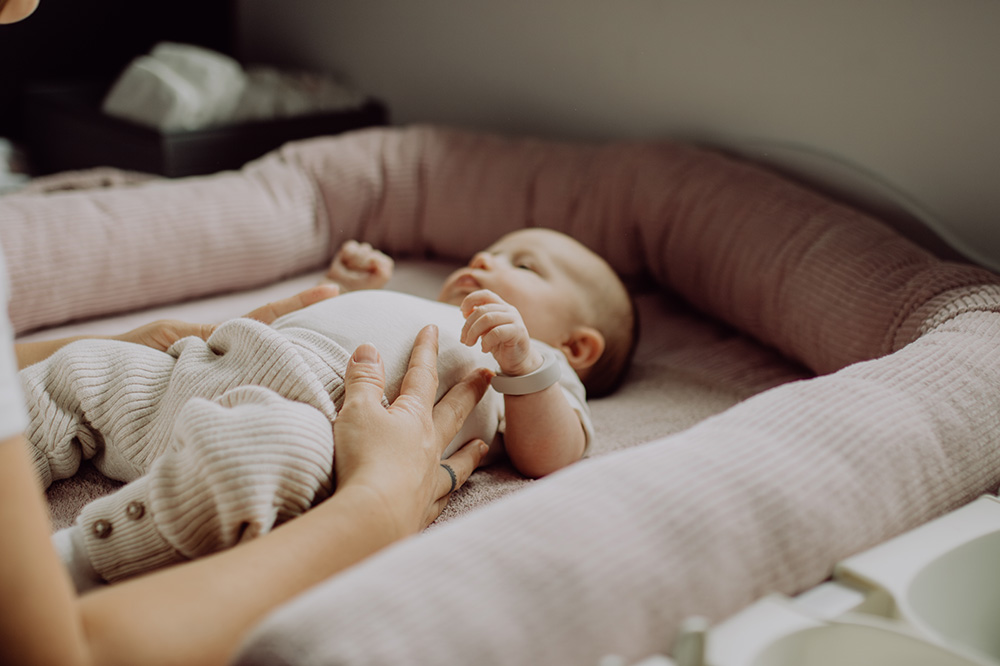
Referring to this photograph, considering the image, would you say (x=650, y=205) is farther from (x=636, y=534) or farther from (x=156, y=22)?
(x=156, y=22)

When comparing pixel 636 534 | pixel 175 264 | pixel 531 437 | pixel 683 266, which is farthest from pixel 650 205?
pixel 636 534

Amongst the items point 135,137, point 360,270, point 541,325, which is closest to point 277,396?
point 541,325

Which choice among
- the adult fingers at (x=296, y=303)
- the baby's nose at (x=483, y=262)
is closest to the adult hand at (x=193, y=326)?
the adult fingers at (x=296, y=303)

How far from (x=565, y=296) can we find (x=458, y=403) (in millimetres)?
314

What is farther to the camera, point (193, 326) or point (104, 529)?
point (193, 326)

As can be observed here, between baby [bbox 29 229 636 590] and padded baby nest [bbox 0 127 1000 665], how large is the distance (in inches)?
7.6

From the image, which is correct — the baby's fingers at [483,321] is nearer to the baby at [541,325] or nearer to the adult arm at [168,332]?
the baby at [541,325]

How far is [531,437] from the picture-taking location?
36.6 inches

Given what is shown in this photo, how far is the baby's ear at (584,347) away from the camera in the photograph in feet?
3.69

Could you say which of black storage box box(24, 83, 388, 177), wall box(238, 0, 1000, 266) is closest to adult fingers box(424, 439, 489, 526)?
wall box(238, 0, 1000, 266)

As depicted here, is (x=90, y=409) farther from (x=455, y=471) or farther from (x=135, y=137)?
(x=135, y=137)

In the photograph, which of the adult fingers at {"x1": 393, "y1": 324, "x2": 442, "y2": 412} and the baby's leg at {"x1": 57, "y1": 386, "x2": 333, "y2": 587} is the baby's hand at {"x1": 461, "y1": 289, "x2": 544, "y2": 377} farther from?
the baby's leg at {"x1": 57, "y1": 386, "x2": 333, "y2": 587}

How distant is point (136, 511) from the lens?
2.24ft

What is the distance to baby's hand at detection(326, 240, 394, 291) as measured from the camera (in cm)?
126
